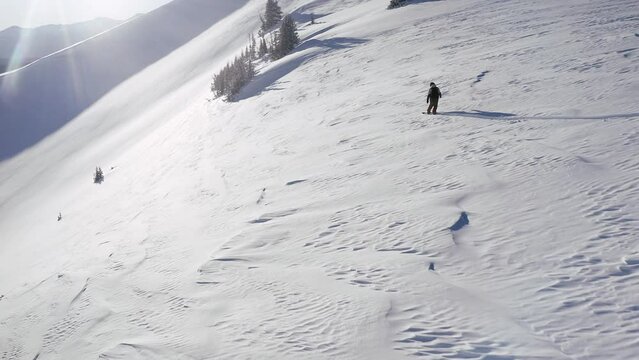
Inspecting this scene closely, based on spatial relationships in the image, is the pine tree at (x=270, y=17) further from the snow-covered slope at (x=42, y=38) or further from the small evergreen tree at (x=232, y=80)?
the snow-covered slope at (x=42, y=38)

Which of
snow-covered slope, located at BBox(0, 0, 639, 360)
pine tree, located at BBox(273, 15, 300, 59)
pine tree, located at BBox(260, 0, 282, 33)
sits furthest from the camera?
pine tree, located at BBox(260, 0, 282, 33)

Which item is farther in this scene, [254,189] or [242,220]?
[254,189]

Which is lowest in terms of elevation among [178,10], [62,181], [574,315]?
[62,181]

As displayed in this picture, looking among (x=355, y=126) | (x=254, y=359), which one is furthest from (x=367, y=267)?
(x=355, y=126)

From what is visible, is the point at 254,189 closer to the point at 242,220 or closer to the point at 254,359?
the point at 242,220

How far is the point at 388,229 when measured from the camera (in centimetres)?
626

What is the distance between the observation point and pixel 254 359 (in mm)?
4375

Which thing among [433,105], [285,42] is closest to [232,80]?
[285,42]

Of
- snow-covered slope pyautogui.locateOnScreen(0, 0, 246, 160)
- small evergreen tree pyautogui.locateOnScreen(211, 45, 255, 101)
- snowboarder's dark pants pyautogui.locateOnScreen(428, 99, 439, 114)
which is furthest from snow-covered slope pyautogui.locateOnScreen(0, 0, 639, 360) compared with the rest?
snow-covered slope pyautogui.locateOnScreen(0, 0, 246, 160)

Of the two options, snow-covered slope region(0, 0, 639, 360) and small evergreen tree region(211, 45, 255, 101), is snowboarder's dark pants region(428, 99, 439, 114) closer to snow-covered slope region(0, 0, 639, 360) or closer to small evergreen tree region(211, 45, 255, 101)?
snow-covered slope region(0, 0, 639, 360)

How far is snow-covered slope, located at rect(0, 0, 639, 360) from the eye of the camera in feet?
13.8

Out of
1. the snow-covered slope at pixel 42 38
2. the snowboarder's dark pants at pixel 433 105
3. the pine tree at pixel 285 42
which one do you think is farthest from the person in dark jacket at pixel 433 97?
the snow-covered slope at pixel 42 38

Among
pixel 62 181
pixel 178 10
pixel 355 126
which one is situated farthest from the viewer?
pixel 178 10

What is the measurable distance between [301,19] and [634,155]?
44094 millimetres
